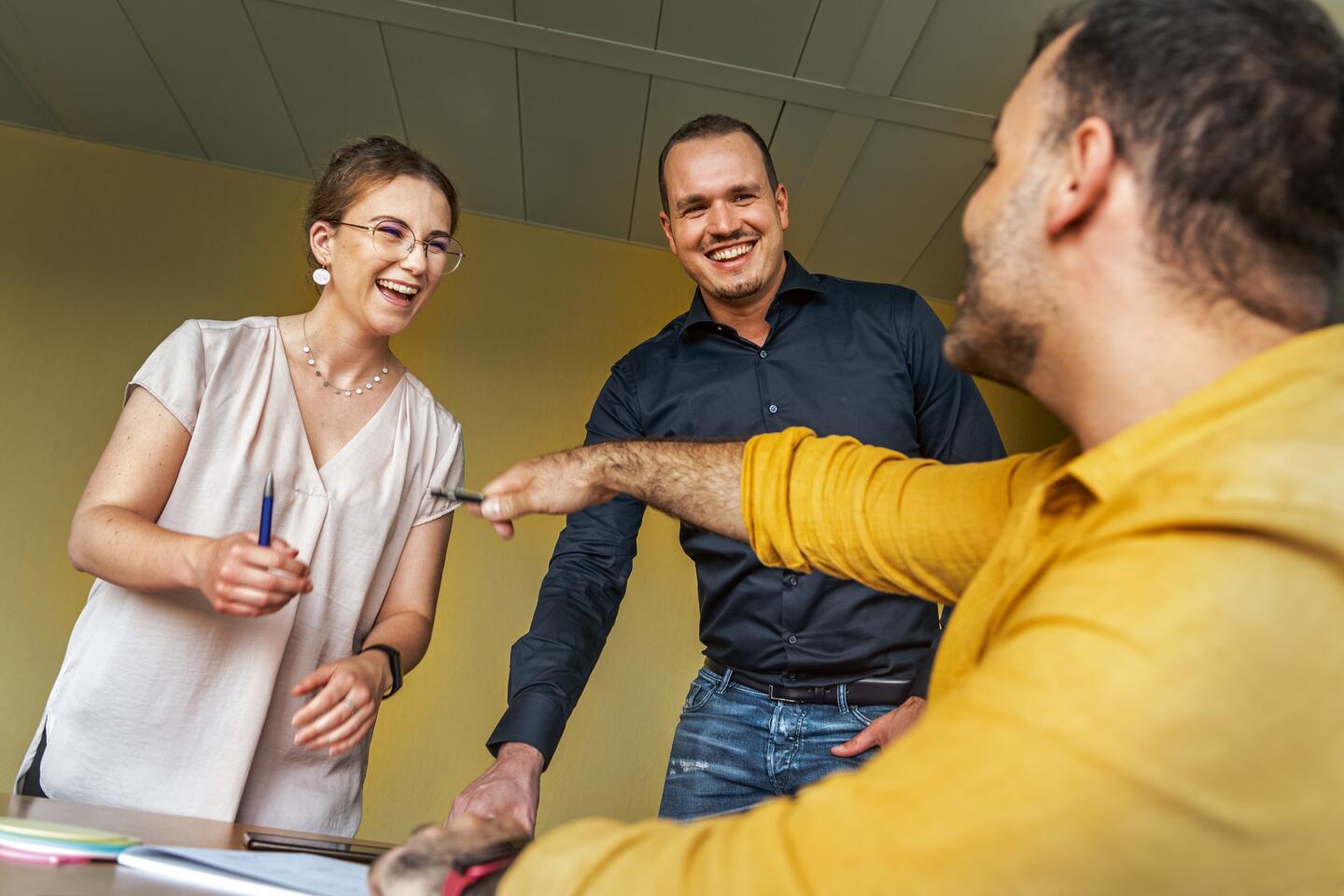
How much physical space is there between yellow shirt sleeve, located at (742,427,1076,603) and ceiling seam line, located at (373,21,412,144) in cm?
226

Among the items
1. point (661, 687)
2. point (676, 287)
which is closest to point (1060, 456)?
point (661, 687)

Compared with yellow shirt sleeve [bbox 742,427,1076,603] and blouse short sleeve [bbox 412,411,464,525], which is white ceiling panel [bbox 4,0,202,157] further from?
yellow shirt sleeve [bbox 742,427,1076,603]

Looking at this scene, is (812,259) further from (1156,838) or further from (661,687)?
(1156,838)

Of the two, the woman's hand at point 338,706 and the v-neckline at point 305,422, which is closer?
the woman's hand at point 338,706

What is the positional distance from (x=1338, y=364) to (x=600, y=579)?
142 cm

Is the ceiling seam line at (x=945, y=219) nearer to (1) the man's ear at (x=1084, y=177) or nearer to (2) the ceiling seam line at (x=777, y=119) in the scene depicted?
(2) the ceiling seam line at (x=777, y=119)

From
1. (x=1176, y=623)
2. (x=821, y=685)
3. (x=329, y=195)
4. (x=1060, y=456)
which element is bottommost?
(x=1176, y=623)

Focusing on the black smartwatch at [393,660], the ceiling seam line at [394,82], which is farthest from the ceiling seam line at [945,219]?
the black smartwatch at [393,660]

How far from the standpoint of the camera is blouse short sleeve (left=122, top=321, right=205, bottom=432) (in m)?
1.50

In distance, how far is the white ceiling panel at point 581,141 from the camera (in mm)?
3084

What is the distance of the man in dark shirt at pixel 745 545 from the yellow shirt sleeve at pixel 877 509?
482mm

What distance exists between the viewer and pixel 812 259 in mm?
4000

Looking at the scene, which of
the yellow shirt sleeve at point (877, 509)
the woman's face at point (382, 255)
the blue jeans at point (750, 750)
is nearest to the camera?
the yellow shirt sleeve at point (877, 509)

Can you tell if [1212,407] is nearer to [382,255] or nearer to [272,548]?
[272,548]
